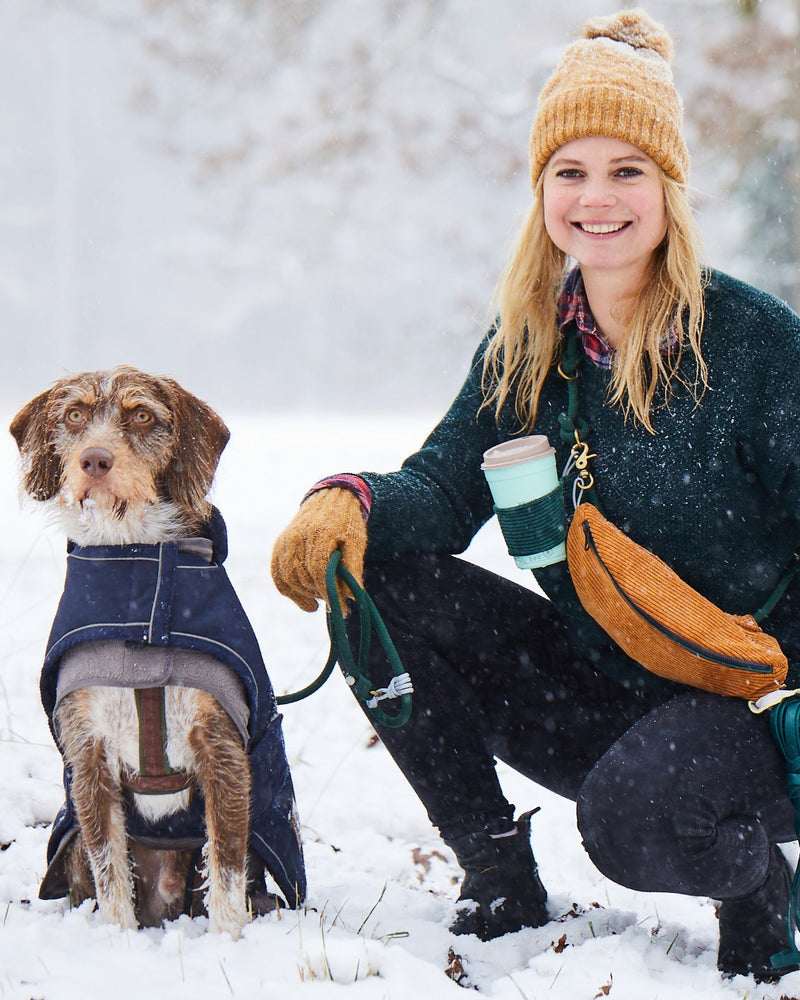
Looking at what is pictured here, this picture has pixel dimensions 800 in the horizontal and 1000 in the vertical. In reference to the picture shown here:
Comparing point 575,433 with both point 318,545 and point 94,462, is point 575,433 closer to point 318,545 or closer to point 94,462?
point 318,545

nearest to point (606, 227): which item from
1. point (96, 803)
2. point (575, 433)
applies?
point (575, 433)

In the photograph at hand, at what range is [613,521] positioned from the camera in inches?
98.3

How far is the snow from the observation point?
2.00m

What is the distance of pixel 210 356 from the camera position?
59.5ft

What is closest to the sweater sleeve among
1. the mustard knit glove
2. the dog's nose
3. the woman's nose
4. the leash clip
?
the mustard knit glove

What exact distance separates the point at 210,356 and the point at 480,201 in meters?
5.92

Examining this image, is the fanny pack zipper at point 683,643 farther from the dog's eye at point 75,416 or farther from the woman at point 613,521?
the dog's eye at point 75,416

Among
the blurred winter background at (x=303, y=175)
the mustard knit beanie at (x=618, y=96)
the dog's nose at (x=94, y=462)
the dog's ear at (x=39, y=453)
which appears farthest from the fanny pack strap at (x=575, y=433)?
the blurred winter background at (x=303, y=175)

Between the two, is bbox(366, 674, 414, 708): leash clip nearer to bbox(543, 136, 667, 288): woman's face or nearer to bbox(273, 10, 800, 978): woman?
bbox(273, 10, 800, 978): woman

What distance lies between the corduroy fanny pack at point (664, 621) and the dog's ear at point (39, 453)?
1.25m

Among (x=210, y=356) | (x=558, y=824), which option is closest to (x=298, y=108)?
(x=210, y=356)

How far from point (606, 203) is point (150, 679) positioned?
5.00 feet

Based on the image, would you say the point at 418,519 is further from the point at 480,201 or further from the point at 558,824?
the point at 480,201

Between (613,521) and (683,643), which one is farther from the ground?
(613,521)
